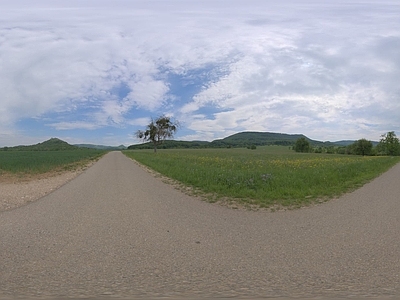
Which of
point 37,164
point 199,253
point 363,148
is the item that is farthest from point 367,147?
point 199,253

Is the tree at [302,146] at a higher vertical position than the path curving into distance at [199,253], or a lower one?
higher

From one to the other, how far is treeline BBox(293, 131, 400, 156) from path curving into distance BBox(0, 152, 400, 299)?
92071 millimetres

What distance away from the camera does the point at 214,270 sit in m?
4.30

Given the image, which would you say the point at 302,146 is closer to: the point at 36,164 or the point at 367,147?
the point at 367,147

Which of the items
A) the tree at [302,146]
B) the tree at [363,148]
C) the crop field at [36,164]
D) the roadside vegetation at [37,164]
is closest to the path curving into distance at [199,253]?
the roadside vegetation at [37,164]

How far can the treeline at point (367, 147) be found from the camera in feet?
293

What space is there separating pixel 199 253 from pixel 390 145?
4236 inches

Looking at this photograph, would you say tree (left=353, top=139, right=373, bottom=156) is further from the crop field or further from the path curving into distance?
the path curving into distance

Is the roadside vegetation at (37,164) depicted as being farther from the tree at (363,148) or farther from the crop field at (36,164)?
the tree at (363,148)

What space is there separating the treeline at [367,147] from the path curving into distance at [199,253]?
9207 centimetres

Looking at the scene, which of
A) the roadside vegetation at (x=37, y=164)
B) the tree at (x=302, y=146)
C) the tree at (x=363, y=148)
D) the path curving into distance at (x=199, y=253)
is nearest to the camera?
the path curving into distance at (x=199, y=253)

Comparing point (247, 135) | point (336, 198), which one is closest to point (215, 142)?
point (247, 135)

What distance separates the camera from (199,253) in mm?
4918

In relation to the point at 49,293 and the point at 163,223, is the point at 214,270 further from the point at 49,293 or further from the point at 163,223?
the point at 163,223
